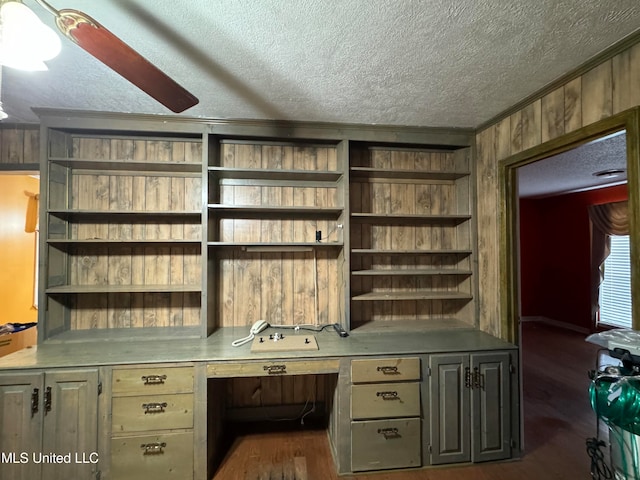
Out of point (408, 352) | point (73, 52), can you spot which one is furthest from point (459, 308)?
point (73, 52)

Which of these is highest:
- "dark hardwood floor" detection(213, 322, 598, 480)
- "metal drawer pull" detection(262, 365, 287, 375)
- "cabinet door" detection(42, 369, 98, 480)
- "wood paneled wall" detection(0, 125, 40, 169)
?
"wood paneled wall" detection(0, 125, 40, 169)

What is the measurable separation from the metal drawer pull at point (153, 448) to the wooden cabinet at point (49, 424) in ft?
0.90

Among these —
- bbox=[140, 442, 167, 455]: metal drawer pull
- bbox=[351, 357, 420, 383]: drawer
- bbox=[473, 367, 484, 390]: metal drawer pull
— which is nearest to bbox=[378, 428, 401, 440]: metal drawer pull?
bbox=[351, 357, 420, 383]: drawer

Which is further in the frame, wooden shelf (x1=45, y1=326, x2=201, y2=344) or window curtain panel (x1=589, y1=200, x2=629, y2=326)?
window curtain panel (x1=589, y1=200, x2=629, y2=326)

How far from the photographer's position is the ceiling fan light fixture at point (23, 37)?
779 millimetres

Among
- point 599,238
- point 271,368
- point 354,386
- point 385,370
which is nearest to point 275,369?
point 271,368

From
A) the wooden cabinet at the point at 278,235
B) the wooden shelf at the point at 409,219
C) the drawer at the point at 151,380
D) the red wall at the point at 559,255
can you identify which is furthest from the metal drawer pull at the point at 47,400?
the red wall at the point at 559,255

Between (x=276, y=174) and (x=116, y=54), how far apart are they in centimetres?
130

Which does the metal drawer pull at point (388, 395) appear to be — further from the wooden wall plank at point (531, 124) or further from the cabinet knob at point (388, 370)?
the wooden wall plank at point (531, 124)

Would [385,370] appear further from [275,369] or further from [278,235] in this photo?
[278,235]

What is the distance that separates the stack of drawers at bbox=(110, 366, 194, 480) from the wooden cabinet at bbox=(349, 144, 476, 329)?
4.64 feet

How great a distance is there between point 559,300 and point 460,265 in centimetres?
442

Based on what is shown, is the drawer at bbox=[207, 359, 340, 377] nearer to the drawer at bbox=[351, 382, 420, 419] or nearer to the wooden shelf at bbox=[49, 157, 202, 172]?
the drawer at bbox=[351, 382, 420, 419]

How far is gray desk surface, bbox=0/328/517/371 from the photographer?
1624 mm
